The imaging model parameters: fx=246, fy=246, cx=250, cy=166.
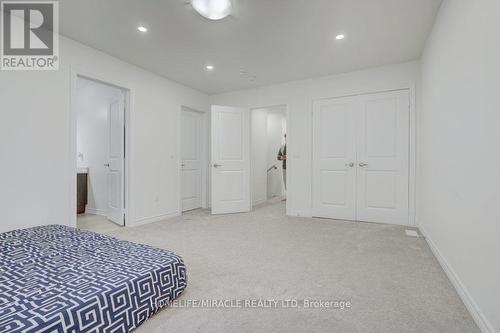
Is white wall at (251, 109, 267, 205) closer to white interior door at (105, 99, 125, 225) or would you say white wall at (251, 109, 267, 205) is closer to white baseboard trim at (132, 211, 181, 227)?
white baseboard trim at (132, 211, 181, 227)

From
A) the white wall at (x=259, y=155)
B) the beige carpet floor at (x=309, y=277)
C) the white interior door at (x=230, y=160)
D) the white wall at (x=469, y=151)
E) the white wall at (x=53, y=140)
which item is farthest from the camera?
the white wall at (x=259, y=155)

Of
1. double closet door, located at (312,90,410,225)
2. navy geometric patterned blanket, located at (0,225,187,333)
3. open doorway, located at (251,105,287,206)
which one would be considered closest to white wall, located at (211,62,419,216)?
double closet door, located at (312,90,410,225)

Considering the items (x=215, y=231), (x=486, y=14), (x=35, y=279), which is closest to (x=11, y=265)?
(x=35, y=279)

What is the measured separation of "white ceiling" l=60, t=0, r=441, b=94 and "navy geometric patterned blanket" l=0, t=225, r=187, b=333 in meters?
2.17

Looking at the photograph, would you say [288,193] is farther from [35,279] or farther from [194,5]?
[35,279]

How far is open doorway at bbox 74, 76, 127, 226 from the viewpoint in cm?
379

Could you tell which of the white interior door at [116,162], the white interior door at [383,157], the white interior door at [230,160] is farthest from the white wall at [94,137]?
the white interior door at [383,157]

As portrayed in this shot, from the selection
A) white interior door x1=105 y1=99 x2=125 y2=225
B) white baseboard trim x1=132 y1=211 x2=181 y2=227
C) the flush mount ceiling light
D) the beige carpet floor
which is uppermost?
the flush mount ceiling light

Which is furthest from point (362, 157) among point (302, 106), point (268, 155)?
point (268, 155)

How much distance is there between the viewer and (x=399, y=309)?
60.5 inches

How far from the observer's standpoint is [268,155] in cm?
670

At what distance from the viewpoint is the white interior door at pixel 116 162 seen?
3.72 meters

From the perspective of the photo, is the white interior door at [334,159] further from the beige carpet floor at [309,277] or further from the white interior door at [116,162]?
the white interior door at [116,162]

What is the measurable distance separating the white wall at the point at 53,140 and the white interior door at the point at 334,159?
8.98ft
